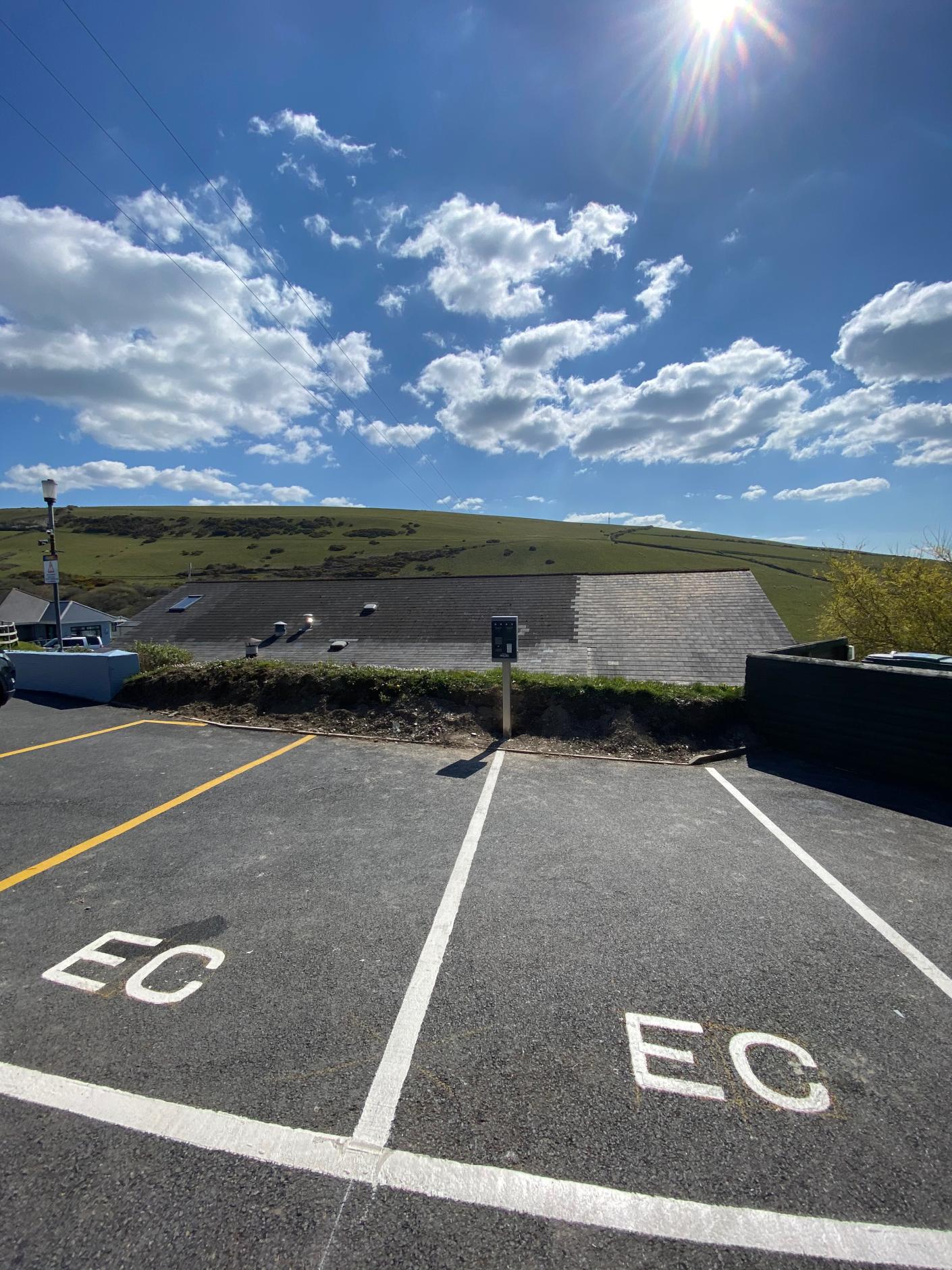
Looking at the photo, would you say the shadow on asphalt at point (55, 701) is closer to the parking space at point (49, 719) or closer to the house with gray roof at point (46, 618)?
the parking space at point (49, 719)

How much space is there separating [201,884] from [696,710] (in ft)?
25.9

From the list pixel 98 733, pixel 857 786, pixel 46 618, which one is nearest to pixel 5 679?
pixel 98 733

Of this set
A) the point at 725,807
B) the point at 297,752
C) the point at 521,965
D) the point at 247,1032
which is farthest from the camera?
the point at 297,752

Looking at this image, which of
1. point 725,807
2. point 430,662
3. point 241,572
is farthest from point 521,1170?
point 241,572

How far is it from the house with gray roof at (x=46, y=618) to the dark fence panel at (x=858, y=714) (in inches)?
1861

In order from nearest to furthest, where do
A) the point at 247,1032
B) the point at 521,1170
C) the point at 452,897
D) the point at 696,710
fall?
1. the point at 521,1170
2. the point at 247,1032
3. the point at 452,897
4. the point at 696,710

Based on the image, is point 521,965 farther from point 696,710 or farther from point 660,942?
point 696,710

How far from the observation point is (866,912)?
4.14 m

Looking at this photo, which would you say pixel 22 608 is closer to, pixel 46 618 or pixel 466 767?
pixel 46 618

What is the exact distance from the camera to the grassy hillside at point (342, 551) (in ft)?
255

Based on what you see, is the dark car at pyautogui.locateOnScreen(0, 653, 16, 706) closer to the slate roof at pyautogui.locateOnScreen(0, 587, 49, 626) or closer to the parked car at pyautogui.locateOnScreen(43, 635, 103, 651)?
the parked car at pyautogui.locateOnScreen(43, 635, 103, 651)

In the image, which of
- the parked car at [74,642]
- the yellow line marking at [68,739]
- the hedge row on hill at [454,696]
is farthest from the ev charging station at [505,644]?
the parked car at [74,642]

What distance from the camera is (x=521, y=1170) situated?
2150mm

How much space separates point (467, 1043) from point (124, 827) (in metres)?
4.18
